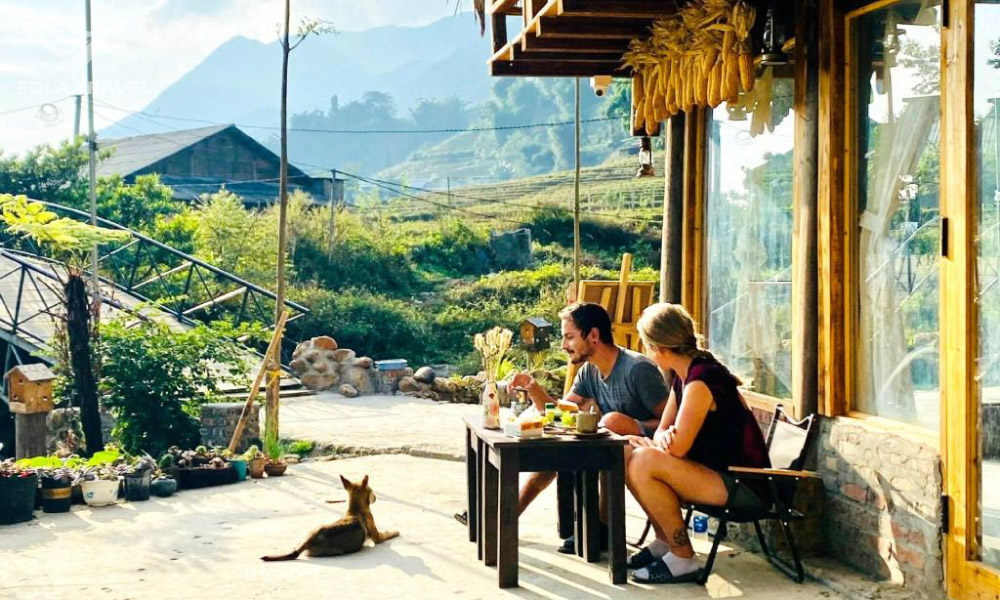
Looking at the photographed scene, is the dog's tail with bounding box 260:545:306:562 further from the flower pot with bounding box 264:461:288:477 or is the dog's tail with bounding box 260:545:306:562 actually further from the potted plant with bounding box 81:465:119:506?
the flower pot with bounding box 264:461:288:477

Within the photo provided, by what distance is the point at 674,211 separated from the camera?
738 centimetres

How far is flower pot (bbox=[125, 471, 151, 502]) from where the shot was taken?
26.6 feet

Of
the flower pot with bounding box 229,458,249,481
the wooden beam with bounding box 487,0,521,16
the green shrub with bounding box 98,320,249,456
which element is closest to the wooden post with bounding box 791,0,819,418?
the wooden beam with bounding box 487,0,521,16

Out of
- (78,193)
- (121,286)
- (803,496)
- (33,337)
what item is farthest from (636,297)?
(78,193)

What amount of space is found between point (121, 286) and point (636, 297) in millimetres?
11291

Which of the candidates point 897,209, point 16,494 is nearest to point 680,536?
point 897,209

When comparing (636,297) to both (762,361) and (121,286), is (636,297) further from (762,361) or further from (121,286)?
(121,286)

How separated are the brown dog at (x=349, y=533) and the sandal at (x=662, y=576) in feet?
5.22

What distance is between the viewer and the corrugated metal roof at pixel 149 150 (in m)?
33.2

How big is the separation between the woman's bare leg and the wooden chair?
0.06m

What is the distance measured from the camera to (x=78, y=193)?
26750mm

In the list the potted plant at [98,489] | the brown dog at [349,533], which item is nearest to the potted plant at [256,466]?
the potted plant at [98,489]

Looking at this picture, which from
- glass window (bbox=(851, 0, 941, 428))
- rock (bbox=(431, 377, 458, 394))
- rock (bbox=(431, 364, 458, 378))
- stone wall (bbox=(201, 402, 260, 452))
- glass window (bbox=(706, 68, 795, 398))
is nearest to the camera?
glass window (bbox=(851, 0, 941, 428))

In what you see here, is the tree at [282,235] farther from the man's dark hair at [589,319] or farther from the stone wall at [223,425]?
the man's dark hair at [589,319]
